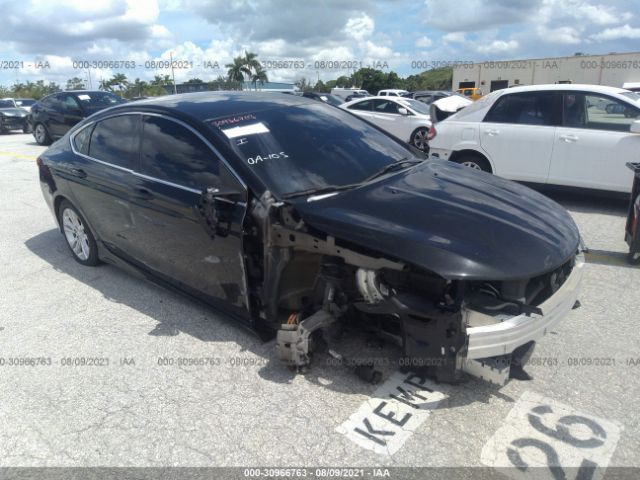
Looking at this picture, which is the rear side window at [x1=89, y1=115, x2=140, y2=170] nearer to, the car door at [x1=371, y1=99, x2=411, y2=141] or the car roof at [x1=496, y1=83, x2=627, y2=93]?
the car roof at [x1=496, y1=83, x2=627, y2=93]

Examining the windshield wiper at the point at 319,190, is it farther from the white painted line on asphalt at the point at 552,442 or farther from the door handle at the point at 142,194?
the white painted line on asphalt at the point at 552,442

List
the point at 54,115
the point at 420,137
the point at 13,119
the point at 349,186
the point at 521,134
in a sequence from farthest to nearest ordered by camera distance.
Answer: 1. the point at 13,119
2. the point at 54,115
3. the point at 420,137
4. the point at 521,134
5. the point at 349,186

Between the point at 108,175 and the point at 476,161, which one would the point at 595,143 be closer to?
the point at 476,161

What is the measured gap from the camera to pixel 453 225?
8.93 ft

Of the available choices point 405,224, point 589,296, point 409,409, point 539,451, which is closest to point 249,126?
point 405,224

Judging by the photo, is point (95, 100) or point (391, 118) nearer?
point (391, 118)

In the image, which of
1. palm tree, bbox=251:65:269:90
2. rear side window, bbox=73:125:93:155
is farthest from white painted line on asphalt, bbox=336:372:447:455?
palm tree, bbox=251:65:269:90

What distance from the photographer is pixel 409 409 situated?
2756 mm

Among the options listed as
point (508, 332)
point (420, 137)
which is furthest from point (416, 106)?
point (508, 332)

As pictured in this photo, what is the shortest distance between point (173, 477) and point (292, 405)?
742mm

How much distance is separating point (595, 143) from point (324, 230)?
505cm

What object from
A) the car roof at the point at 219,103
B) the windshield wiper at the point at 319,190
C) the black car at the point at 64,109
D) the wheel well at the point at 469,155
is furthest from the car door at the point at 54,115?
the windshield wiper at the point at 319,190

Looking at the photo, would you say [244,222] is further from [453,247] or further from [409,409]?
[409,409]

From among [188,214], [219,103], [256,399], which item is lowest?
[256,399]
